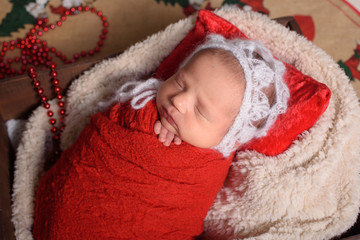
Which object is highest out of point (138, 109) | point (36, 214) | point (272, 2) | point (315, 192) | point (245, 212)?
point (272, 2)

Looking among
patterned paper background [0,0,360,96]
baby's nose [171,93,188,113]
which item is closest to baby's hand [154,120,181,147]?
baby's nose [171,93,188,113]

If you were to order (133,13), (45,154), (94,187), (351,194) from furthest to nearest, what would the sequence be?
1. (133,13)
2. (45,154)
3. (351,194)
4. (94,187)

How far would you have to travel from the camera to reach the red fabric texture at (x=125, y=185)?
0.89m

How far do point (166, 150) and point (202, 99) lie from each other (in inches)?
7.4

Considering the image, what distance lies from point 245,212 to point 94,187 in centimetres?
46

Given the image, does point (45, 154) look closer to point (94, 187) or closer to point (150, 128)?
point (94, 187)

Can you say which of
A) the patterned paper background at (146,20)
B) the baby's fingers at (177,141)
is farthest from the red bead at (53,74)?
the baby's fingers at (177,141)

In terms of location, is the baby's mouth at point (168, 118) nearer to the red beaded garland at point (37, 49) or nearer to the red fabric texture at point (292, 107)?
the red fabric texture at point (292, 107)

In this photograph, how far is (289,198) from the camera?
3.21 ft

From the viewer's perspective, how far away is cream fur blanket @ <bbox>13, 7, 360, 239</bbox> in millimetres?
977

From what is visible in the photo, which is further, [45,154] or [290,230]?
[45,154]

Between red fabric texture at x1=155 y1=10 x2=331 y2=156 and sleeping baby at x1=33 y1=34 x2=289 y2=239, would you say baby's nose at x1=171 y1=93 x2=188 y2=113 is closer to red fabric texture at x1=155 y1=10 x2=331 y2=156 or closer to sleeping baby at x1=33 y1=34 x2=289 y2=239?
sleeping baby at x1=33 y1=34 x2=289 y2=239

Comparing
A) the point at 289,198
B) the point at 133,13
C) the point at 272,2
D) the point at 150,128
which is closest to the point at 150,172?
the point at 150,128

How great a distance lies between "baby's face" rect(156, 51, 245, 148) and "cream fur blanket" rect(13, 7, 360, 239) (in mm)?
229
